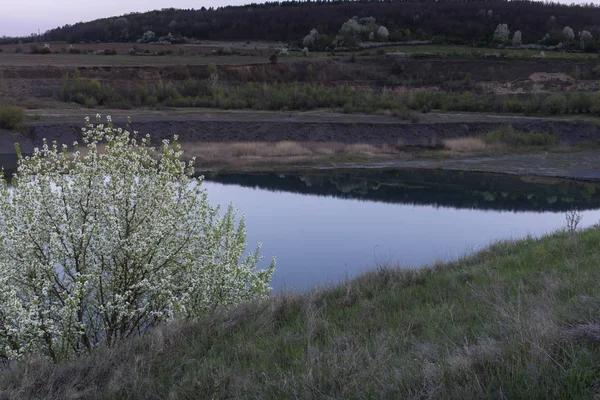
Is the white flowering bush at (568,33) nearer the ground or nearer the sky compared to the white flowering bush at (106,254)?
nearer the sky

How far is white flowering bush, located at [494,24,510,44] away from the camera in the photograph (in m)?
79.9

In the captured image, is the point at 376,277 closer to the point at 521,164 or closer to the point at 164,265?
the point at 164,265

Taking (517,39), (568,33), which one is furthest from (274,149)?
(568,33)

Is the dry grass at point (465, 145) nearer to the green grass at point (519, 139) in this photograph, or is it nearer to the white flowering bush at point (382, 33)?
the green grass at point (519, 139)


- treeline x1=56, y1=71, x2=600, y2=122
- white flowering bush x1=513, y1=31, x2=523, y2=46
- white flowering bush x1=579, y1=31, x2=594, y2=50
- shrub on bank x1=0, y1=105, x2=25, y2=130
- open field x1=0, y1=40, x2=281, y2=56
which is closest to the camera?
shrub on bank x1=0, y1=105, x2=25, y2=130

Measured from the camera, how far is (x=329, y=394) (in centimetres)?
414

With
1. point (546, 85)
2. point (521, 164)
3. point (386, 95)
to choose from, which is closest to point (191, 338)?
point (521, 164)

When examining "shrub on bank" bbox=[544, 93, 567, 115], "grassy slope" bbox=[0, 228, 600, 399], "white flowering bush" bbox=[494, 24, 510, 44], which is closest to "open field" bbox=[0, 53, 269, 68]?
"shrub on bank" bbox=[544, 93, 567, 115]

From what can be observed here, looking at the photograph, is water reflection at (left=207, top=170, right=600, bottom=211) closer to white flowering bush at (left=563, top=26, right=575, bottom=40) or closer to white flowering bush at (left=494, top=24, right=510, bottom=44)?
white flowering bush at (left=563, top=26, right=575, bottom=40)

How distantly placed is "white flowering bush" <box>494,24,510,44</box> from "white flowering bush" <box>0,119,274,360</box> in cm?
7888

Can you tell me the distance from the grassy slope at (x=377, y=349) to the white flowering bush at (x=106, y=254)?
4.71 feet

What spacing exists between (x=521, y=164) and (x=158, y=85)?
28341 mm

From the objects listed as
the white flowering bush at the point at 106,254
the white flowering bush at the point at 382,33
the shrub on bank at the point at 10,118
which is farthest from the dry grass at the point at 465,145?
the white flowering bush at the point at 382,33

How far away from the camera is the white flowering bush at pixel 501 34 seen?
79.9 metres
